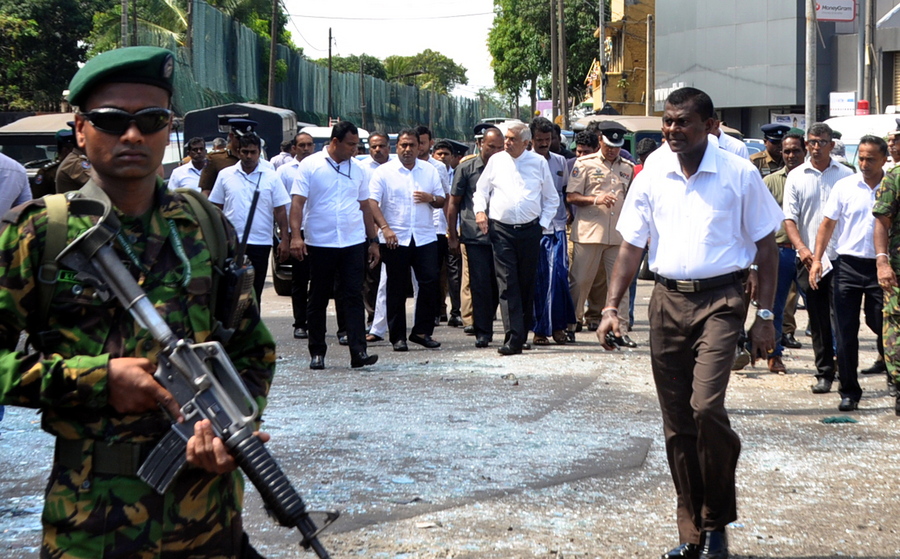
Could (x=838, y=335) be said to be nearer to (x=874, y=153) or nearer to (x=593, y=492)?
(x=874, y=153)

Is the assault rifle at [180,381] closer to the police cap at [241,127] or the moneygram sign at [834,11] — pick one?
the police cap at [241,127]

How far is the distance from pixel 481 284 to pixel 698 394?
589cm

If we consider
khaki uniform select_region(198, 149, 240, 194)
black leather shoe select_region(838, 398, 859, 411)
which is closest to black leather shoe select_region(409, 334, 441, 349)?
khaki uniform select_region(198, 149, 240, 194)

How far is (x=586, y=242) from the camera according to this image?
1126 cm

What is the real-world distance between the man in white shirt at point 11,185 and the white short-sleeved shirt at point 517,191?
480 centimetres

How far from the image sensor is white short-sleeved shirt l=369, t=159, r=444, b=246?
1092 cm

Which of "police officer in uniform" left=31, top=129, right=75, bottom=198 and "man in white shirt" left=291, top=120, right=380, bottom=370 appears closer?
"police officer in uniform" left=31, top=129, right=75, bottom=198

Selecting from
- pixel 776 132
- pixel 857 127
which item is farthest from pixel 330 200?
pixel 857 127

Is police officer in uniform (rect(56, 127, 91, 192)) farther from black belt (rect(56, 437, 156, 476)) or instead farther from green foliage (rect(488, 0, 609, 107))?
green foliage (rect(488, 0, 609, 107))

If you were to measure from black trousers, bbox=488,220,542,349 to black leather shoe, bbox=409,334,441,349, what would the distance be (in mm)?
720

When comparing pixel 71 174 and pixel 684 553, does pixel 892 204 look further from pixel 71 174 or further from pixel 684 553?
pixel 71 174

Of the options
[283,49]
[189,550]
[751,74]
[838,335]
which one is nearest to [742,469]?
[838,335]

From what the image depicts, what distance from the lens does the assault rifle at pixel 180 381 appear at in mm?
2477

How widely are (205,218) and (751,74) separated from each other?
38679mm
